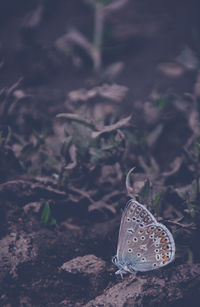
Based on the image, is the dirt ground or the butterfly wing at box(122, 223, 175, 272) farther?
the dirt ground

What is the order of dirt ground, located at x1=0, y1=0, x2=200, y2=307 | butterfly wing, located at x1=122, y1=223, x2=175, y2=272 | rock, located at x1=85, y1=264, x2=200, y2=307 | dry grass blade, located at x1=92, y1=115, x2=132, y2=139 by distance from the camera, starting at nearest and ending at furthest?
butterfly wing, located at x1=122, y1=223, x2=175, y2=272
rock, located at x1=85, y1=264, x2=200, y2=307
dirt ground, located at x1=0, y1=0, x2=200, y2=307
dry grass blade, located at x1=92, y1=115, x2=132, y2=139

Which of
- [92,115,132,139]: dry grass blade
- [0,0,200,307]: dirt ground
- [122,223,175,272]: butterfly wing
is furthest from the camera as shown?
[92,115,132,139]: dry grass blade

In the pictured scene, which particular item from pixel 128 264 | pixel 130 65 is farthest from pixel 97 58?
pixel 128 264

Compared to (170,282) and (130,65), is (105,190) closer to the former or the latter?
(170,282)

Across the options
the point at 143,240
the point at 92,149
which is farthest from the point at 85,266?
the point at 92,149

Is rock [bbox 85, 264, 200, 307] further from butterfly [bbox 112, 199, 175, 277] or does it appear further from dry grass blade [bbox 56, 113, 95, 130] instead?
dry grass blade [bbox 56, 113, 95, 130]

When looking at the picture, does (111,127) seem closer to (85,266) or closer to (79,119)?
(79,119)

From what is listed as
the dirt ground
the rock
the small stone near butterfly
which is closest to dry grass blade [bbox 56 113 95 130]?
the dirt ground
